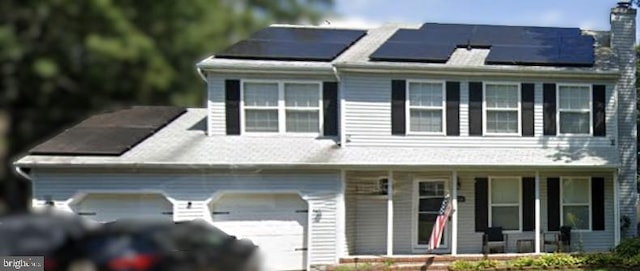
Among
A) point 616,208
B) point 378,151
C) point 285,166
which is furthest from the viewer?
point 616,208

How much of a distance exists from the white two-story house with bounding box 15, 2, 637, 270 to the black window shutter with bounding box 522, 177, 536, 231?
26 millimetres

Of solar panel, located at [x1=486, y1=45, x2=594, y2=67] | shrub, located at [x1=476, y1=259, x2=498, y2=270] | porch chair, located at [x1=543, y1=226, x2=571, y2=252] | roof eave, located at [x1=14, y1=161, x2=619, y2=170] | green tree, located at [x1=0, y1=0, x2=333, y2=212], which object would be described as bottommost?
shrub, located at [x1=476, y1=259, x2=498, y2=270]

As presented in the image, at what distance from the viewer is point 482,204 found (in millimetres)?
14211

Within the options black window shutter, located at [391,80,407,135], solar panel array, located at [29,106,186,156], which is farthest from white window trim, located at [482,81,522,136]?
solar panel array, located at [29,106,186,156]

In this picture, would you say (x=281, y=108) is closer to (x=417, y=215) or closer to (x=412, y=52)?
(x=412, y=52)

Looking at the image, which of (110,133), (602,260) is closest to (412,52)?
(602,260)

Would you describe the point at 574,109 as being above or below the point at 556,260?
above

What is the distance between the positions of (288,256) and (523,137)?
6550 millimetres

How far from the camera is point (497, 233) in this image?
45.4ft

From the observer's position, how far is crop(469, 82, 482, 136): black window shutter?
1387 centimetres

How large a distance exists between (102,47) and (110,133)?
8704 mm

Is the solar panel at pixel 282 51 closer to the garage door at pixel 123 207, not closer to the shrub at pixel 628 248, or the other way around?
the garage door at pixel 123 207

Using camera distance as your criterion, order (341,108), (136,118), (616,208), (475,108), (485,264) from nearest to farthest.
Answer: (485,264) < (341,108) < (616,208) < (475,108) < (136,118)

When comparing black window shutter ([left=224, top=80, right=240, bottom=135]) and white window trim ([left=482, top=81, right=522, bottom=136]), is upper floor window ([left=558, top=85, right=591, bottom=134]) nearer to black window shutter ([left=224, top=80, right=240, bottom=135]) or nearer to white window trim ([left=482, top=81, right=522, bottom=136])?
white window trim ([left=482, top=81, right=522, bottom=136])
